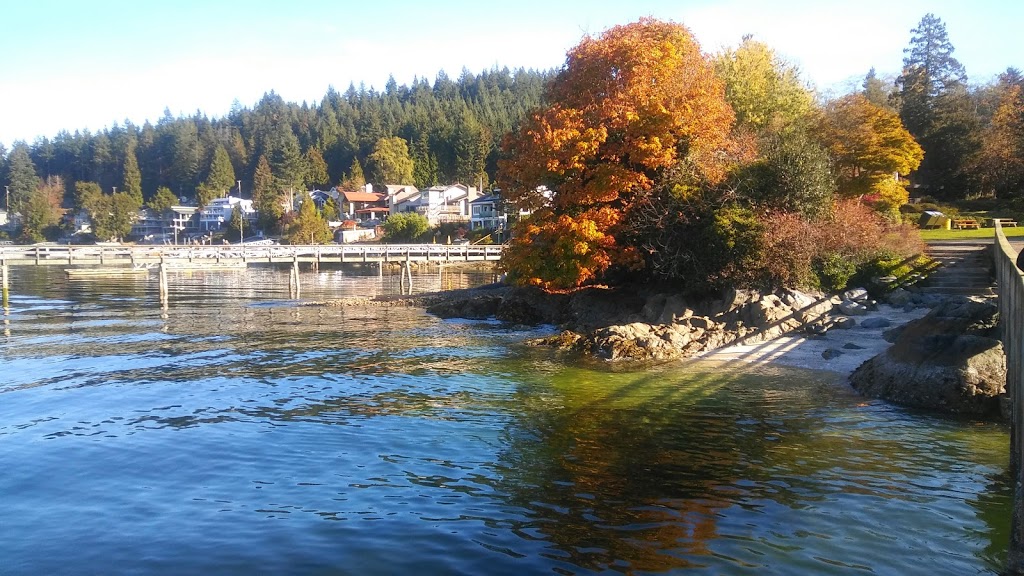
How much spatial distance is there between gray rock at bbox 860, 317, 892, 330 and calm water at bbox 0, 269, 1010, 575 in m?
5.14

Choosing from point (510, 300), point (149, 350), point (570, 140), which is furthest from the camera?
point (510, 300)

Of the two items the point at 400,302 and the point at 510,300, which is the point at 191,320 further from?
the point at 510,300

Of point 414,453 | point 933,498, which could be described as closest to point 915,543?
point 933,498

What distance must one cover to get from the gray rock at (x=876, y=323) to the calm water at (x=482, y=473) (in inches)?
202

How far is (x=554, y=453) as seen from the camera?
1202cm

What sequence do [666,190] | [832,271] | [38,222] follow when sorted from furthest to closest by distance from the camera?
[38,222]
[666,190]
[832,271]

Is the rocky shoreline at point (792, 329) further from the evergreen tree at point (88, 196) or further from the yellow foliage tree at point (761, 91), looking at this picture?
the evergreen tree at point (88, 196)

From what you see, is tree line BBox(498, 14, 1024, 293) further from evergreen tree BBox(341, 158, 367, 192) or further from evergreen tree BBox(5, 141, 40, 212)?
evergreen tree BBox(5, 141, 40, 212)

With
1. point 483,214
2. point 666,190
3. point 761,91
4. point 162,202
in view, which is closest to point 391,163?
point 483,214

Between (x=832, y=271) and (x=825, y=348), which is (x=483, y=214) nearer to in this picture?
(x=832, y=271)

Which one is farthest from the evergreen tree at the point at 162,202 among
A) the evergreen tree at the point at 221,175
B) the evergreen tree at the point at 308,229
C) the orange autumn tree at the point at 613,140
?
the orange autumn tree at the point at 613,140

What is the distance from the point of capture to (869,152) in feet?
122

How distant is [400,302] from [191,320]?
1090 centimetres

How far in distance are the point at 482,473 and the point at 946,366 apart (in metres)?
10.6
